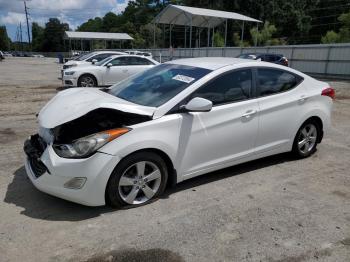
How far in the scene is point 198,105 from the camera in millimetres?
3938

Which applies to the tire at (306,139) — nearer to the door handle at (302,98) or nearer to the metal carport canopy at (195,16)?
the door handle at (302,98)

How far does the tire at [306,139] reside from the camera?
535 cm

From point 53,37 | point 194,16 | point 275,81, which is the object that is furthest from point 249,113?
point 53,37

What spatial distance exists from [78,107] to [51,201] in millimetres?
1106

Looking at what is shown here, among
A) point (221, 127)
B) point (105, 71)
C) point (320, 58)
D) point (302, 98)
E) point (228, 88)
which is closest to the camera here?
point (221, 127)

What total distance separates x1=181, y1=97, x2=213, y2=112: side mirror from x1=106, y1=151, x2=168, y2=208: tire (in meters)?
0.65

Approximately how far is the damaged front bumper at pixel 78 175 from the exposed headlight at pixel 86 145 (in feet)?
Result: 0.18

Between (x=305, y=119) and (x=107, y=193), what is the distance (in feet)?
10.5

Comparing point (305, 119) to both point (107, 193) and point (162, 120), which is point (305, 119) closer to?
point (162, 120)

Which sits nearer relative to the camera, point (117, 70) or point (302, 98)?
point (302, 98)

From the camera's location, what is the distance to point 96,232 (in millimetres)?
3404

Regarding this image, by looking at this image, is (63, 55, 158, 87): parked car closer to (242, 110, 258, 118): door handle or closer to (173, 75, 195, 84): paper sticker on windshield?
(173, 75, 195, 84): paper sticker on windshield

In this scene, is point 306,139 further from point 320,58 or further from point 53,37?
point 53,37

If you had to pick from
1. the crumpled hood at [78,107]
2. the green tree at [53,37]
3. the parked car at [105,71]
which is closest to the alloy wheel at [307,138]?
the crumpled hood at [78,107]
